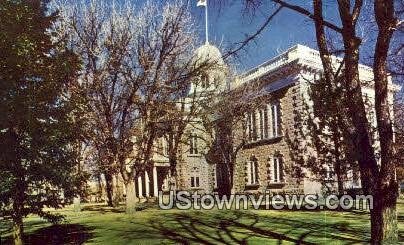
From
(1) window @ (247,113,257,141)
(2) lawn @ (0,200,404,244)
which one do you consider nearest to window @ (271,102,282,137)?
(1) window @ (247,113,257,141)

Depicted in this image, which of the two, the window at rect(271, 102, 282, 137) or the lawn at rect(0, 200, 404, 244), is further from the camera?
the window at rect(271, 102, 282, 137)

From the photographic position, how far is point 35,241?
15352 mm

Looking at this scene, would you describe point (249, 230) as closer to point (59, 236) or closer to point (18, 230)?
point (59, 236)

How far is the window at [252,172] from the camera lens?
129 feet

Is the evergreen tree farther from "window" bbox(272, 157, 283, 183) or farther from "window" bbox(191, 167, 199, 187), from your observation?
"window" bbox(191, 167, 199, 187)

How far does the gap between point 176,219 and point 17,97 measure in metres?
10.3

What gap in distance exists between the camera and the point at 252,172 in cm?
4000

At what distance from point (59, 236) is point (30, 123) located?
667cm

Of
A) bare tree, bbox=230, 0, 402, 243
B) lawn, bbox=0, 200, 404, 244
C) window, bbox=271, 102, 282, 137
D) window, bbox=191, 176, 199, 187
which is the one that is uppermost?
window, bbox=271, 102, 282, 137

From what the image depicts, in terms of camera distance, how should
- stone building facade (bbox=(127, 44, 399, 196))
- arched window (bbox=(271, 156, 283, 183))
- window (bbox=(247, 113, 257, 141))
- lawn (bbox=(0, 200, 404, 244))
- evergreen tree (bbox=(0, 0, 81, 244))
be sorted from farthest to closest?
window (bbox=(247, 113, 257, 141))
arched window (bbox=(271, 156, 283, 183))
stone building facade (bbox=(127, 44, 399, 196))
lawn (bbox=(0, 200, 404, 244))
evergreen tree (bbox=(0, 0, 81, 244))

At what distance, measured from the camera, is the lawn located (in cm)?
1352

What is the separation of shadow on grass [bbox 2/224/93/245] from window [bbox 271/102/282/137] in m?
21.8

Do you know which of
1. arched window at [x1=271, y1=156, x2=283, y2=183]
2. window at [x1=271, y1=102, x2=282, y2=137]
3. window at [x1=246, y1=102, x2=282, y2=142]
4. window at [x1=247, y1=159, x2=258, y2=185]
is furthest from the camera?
window at [x1=247, y1=159, x2=258, y2=185]

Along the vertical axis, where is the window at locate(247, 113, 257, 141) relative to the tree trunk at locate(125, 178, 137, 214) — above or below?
above
